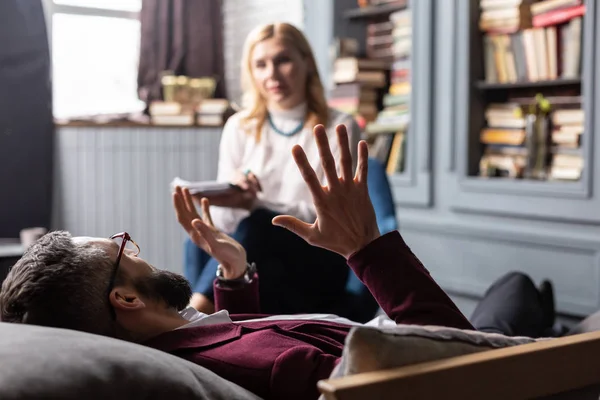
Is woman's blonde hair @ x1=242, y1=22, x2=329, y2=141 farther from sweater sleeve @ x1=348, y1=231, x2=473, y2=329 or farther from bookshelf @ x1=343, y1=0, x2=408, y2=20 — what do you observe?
sweater sleeve @ x1=348, y1=231, x2=473, y2=329

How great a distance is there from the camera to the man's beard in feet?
4.04

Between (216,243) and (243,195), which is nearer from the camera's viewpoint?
(216,243)

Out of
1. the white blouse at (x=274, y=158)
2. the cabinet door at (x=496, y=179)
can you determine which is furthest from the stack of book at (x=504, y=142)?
the white blouse at (x=274, y=158)

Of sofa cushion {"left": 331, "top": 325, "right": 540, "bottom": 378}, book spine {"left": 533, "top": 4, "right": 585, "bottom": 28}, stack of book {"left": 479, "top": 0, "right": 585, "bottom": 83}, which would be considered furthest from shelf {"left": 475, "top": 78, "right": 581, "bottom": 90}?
sofa cushion {"left": 331, "top": 325, "right": 540, "bottom": 378}

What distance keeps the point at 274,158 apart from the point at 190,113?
1700mm

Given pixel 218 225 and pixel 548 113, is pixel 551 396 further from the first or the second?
pixel 548 113

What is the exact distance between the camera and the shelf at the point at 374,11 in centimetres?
393

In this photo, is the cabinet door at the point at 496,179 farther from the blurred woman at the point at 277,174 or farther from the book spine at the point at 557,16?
the blurred woman at the point at 277,174

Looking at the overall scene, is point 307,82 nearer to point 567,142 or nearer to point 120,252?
point 567,142

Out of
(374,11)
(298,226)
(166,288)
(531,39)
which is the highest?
(374,11)

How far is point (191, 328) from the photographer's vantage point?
3.86 feet

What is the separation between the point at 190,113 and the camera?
14.4 feet

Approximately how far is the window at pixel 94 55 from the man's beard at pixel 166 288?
3.26 m

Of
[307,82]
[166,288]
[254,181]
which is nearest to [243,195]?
[254,181]
